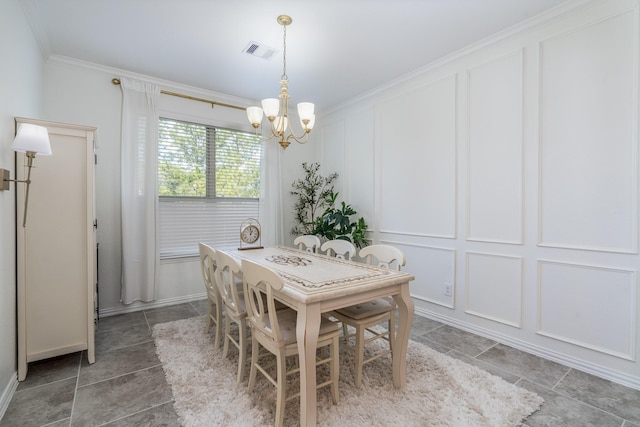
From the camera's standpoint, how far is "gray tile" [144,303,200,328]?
10.8 ft

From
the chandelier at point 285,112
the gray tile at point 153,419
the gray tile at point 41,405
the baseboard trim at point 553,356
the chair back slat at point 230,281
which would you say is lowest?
the gray tile at point 153,419

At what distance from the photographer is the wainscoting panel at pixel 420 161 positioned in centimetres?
320

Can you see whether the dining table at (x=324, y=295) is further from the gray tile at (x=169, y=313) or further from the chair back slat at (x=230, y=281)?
the gray tile at (x=169, y=313)

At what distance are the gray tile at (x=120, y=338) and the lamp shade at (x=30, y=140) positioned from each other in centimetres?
170

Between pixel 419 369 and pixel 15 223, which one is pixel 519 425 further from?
pixel 15 223

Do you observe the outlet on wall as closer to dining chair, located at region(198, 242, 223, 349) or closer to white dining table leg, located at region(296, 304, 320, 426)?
white dining table leg, located at region(296, 304, 320, 426)

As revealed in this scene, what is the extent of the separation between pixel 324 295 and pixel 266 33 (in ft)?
7.80

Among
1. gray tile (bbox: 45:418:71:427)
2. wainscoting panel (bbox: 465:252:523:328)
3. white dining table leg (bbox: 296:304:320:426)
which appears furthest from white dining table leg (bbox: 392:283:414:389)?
gray tile (bbox: 45:418:71:427)

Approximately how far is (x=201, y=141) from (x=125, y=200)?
121cm

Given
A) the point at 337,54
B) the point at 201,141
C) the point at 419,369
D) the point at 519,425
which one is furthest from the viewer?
the point at 201,141

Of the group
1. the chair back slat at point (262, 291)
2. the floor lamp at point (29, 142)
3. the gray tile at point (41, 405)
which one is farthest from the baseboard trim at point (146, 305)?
the chair back slat at point (262, 291)

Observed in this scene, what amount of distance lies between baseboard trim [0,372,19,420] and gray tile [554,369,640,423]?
351cm

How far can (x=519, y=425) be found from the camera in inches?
66.0

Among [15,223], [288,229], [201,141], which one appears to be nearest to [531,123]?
[288,229]
